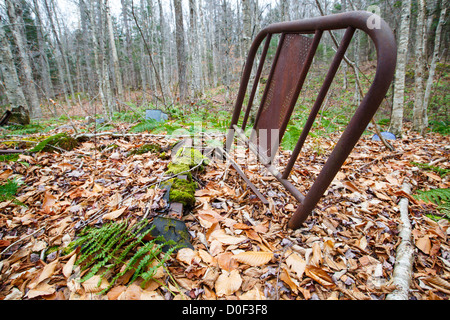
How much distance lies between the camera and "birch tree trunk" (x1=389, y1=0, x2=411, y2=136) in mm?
4660

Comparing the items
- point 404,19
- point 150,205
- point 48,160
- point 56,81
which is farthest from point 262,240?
point 56,81

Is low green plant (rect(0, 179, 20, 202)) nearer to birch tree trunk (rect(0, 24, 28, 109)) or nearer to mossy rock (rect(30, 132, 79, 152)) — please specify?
mossy rock (rect(30, 132, 79, 152))

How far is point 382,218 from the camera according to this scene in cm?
169

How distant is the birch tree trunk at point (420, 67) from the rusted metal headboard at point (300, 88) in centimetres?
569

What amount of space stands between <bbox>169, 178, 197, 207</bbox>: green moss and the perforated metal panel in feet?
2.57

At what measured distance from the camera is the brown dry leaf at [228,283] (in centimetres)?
115

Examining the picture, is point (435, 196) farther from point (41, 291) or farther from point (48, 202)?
point (48, 202)

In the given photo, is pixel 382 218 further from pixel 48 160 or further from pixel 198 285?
pixel 48 160

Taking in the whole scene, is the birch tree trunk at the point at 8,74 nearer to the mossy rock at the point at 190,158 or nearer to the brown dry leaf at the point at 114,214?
the mossy rock at the point at 190,158

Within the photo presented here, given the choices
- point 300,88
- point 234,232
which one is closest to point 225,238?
point 234,232

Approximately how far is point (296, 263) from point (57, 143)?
11.6 feet

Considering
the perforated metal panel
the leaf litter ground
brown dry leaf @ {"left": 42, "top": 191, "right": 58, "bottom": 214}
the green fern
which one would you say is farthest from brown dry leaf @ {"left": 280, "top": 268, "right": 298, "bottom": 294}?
brown dry leaf @ {"left": 42, "top": 191, "right": 58, "bottom": 214}

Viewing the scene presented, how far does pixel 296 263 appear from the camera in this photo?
4.26 feet
